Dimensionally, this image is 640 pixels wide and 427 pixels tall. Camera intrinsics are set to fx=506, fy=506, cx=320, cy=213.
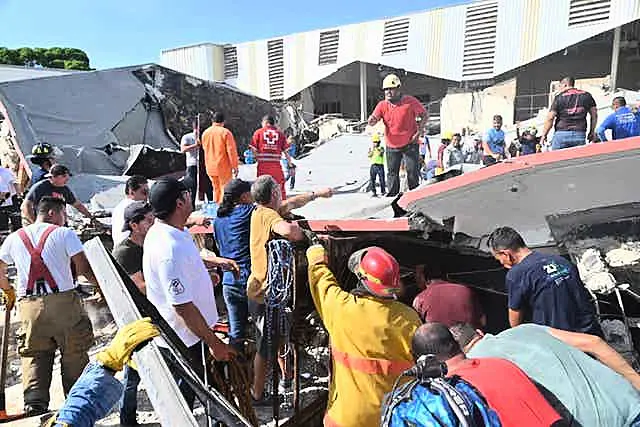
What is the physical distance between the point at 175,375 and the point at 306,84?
28.6 metres

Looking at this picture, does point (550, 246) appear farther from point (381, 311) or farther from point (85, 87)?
point (85, 87)

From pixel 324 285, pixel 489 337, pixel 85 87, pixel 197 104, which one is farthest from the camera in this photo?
pixel 197 104

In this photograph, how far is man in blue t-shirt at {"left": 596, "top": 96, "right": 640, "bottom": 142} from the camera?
6254mm

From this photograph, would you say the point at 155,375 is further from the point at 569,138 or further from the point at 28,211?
the point at 569,138

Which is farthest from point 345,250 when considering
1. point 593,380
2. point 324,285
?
point 593,380

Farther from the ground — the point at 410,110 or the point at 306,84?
the point at 306,84

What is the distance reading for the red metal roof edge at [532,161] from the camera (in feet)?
9.75

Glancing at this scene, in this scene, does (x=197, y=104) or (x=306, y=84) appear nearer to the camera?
(x=197, y=104)

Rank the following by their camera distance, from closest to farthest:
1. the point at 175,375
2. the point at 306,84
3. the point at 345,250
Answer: the point at 175,375
the point at 345,250
the point at 306,84

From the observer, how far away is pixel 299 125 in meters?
21.5

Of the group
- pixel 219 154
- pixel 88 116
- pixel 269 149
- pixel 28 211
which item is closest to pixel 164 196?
pixel 28 211

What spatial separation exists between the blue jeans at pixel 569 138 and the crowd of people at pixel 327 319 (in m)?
2.59

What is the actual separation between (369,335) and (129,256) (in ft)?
6.86

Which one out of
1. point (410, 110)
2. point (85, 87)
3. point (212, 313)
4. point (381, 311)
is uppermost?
point (85, 87)
